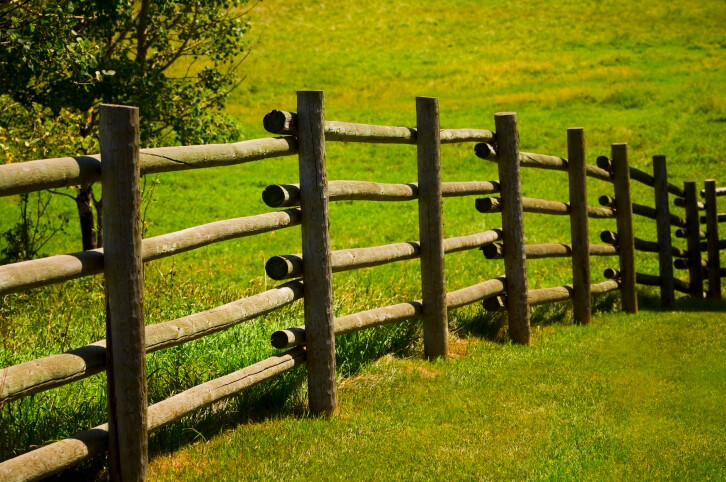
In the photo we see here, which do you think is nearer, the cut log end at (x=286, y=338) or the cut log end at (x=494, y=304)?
the cut log end at (x=286, y=338)

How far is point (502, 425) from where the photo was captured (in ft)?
19.7

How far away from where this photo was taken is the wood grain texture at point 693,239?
13.4 m

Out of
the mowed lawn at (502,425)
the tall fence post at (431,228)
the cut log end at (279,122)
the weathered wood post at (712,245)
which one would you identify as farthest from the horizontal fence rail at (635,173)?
the cut log end at (279,122)

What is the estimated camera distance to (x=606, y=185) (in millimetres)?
21812

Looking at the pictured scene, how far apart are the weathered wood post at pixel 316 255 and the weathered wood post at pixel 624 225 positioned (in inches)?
228

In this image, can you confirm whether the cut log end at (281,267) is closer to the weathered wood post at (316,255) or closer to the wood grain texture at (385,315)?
the weathered wood post at (316,255)

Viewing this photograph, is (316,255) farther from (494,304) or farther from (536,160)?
(536,160)

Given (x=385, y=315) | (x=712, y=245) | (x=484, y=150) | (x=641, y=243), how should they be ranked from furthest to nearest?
(x=712, y=245) < (x=641, y=243) < (x=484, y=150) < (x=385, y=315)

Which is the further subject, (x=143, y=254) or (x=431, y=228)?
(x=431, y=228)

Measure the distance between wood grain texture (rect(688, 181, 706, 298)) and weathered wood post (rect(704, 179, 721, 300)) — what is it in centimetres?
30

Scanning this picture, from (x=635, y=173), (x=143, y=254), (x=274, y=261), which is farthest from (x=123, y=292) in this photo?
(x=635, y=173)

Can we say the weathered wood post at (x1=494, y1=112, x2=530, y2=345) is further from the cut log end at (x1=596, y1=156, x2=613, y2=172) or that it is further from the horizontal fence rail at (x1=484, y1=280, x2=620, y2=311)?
the cut log end at (x1=596, y1=156, x2=613, y2=172)

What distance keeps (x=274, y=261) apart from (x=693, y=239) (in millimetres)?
9140

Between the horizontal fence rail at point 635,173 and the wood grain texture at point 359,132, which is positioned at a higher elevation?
the wood grain texture at point 359,132
